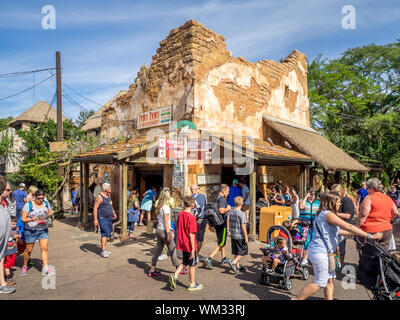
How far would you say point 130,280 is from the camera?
Result: 5035mm

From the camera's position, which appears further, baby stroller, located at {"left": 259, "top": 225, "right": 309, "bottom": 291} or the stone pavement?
baby stroller, located at {"left": 259, "top": 225, "right": 309, "bottom": 291}

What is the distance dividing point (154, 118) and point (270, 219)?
5733 mm

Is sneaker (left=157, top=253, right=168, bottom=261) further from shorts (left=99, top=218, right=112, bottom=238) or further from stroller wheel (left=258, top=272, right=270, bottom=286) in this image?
stroller wheel (left=258, top=272, right=270, bottom=286)

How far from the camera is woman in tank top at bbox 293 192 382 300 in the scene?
3.55m

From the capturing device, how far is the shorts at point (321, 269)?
3555 mm

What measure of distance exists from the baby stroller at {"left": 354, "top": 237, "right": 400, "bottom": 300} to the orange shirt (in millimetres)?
1067

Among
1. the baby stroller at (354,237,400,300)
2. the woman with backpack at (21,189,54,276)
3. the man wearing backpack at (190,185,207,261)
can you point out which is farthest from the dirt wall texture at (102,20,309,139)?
the baby stroller at (354,237,400,300)

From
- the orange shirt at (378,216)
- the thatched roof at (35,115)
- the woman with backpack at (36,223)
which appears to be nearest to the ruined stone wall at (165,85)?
the woman with backpack at (36,223)

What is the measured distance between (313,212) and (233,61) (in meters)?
6.67

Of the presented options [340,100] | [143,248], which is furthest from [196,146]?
[340,100]

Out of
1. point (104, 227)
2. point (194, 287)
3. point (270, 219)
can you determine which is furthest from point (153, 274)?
point (270, 219)

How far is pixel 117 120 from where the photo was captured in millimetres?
12789

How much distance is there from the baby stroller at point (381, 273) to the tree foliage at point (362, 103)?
17.7 m

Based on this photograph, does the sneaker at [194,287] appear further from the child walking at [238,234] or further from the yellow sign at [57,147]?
the yellow sign at [57,147]
